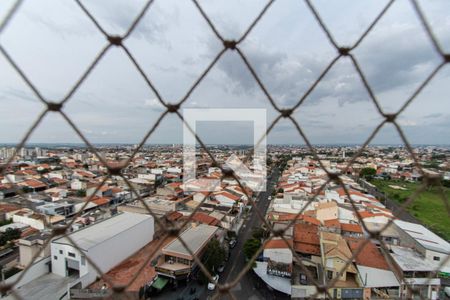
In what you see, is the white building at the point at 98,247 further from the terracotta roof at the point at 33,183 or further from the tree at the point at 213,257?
the terracotta roof at the point at 33,183

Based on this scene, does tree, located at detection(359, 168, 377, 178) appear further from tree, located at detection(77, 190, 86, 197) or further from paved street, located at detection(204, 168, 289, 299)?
tree, located at detection(77, 190, 86, 197)

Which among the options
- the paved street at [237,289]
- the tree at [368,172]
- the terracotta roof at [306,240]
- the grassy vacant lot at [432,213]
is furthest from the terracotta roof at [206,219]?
the tree at [368,172]

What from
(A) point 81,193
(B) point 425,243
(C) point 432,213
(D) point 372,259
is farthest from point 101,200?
(C) point 432,213

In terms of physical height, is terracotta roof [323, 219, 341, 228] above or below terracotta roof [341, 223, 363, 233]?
above

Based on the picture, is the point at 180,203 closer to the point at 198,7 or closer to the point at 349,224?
the point at 349,224

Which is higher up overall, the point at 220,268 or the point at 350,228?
the point at 350,228

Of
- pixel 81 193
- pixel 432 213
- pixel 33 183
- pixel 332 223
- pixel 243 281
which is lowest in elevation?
pixel 243 281

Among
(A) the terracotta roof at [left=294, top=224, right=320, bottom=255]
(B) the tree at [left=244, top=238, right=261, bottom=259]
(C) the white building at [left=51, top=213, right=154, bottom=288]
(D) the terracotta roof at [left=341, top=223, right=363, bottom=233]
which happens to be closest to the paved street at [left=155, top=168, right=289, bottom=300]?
(B) the tree at [left=244, top=238, right=261, bottom=259]

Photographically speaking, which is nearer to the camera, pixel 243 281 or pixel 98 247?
pixel 98 247

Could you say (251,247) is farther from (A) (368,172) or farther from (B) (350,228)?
(A) (368,172)
